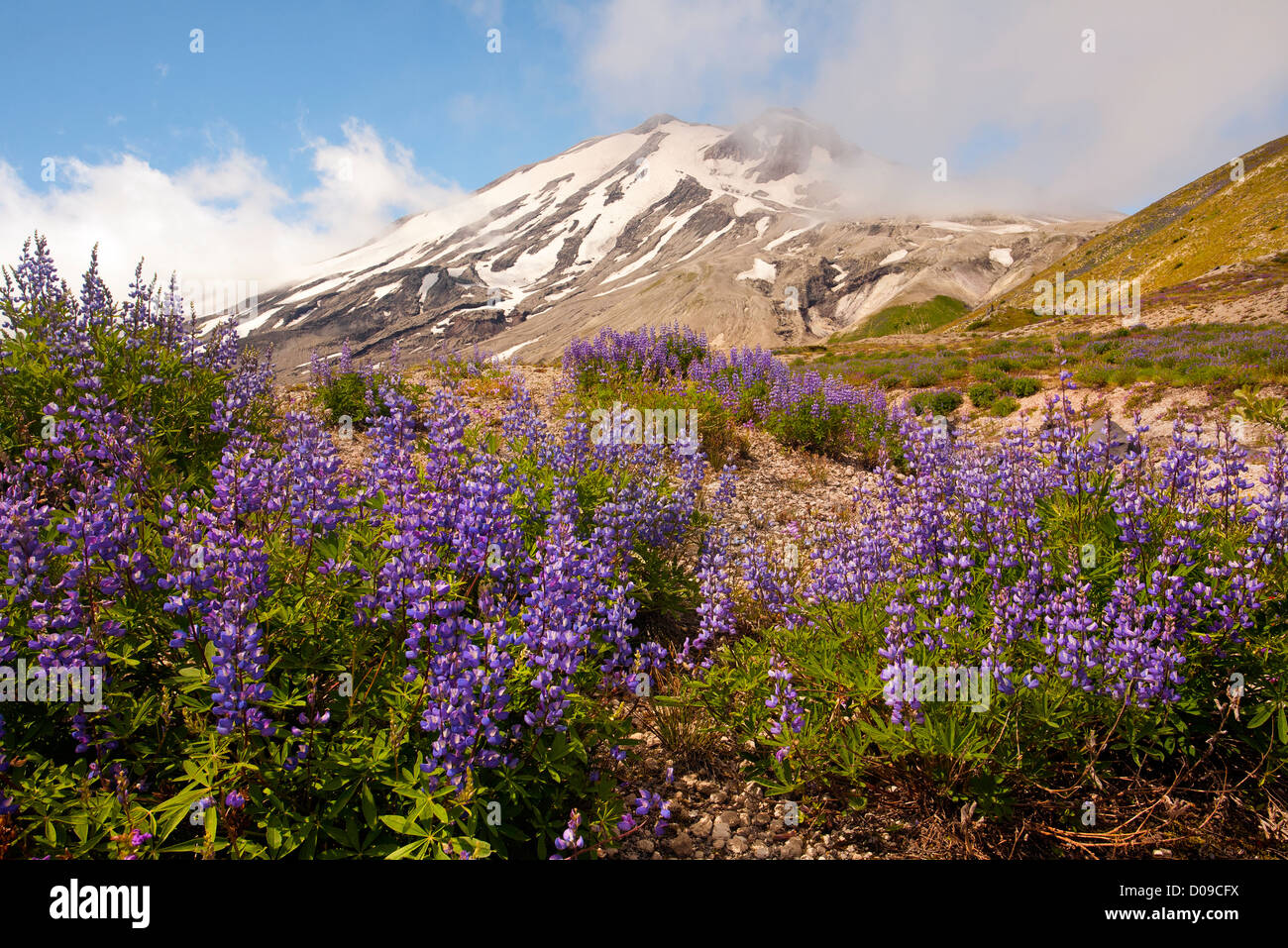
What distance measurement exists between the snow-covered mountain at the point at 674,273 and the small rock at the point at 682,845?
191 ft

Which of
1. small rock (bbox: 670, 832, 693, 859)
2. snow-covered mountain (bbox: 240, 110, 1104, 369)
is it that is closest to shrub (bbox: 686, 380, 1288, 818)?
small rock (bbox: 670, 832, 693, 859)

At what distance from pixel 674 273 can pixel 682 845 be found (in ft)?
372

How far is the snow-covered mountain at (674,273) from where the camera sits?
98.1 meters

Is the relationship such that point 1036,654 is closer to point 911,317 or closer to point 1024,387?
point 1024,387

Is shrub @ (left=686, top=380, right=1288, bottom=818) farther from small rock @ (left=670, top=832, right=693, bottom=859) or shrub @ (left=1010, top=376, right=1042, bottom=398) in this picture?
shrub @ (left=1010, top=376, right=1042, bottom=398)

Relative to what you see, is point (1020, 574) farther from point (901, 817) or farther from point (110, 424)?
point (110, 424)

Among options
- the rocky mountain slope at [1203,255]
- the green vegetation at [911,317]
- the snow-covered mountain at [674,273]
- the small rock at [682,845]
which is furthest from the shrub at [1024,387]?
the green vegetation at [911,317]

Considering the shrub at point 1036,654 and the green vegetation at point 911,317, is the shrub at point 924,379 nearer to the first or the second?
the shrub at point 1036,654

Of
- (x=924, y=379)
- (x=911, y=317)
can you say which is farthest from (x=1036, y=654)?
(x=911, y=317)

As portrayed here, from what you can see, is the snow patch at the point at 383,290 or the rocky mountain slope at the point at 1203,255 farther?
the snow patch at the point at 383,290

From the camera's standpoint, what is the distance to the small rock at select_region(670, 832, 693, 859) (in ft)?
10.1

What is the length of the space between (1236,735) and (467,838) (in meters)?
3.60

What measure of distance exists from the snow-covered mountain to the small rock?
5825cm

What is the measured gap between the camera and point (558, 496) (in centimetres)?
421
